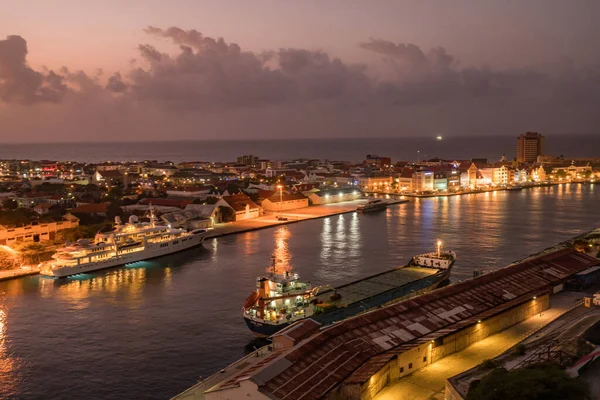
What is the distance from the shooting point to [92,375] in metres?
8.95

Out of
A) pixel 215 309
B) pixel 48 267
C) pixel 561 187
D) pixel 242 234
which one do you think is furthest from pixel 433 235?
pixel 561 187

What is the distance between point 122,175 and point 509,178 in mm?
30321

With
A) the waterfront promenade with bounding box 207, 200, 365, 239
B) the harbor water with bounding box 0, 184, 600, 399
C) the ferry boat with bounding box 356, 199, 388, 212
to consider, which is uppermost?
the ferry boat with bounding box 356, 199, 388, 212

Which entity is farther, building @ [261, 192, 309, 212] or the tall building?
the tall building

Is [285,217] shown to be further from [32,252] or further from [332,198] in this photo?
[32,252]

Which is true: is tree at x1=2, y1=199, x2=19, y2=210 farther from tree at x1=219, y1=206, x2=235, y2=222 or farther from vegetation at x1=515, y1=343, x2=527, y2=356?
vegetation at x1=515, y1=343, x2=527, y2=356

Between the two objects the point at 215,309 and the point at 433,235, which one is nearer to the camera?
the point at 215,309

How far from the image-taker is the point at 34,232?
63.1ft

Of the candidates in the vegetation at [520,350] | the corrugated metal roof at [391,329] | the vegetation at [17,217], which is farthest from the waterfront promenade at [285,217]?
the vegetation at [520,350]

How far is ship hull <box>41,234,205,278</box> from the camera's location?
15485 millimetres

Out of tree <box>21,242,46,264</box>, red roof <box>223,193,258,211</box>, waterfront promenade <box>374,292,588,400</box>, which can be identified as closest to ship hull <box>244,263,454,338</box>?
waterfront promenade <box>374,292,588,400</box>

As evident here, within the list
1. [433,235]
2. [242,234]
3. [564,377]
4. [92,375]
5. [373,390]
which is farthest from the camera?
[242,234]

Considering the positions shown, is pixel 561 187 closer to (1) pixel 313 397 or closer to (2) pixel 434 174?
(2) pixel 434 174

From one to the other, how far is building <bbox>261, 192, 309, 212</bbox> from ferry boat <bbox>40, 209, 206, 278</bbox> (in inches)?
322
